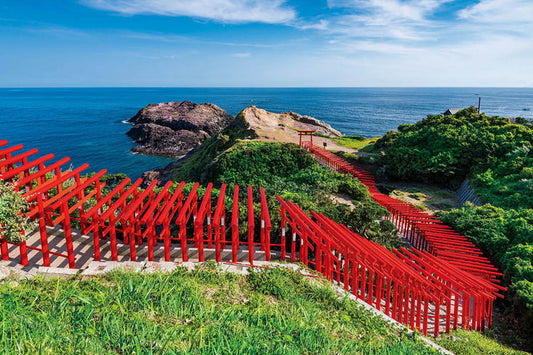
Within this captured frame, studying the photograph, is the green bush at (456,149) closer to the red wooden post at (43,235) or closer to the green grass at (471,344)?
the green grass at (471,344)

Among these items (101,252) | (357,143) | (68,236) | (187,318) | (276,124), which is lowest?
(101,252)

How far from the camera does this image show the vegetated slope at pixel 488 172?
475 inches

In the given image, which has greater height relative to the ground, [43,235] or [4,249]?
[43,235]

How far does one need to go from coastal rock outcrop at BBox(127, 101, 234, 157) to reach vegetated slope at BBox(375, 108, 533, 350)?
39.4 metres

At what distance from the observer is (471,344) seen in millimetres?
8914

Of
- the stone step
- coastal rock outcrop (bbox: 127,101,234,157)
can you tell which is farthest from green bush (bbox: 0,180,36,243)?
coastal rock outcrop (bbox: 127,101,234,157)

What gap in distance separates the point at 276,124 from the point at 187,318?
38593 mm

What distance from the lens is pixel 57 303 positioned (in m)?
6.54

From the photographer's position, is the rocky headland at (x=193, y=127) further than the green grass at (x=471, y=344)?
Yes

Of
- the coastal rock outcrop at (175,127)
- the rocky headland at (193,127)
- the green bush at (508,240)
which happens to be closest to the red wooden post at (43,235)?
the green bush at (508,240)

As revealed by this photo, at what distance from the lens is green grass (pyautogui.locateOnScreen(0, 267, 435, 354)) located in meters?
5.32

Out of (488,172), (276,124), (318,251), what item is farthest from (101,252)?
(276,124)

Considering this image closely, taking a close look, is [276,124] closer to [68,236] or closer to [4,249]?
[68,236]

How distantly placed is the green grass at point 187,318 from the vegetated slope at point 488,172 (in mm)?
6959
